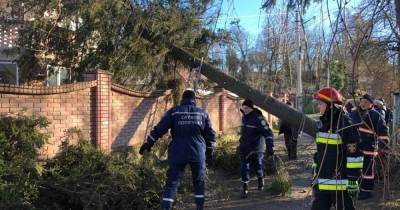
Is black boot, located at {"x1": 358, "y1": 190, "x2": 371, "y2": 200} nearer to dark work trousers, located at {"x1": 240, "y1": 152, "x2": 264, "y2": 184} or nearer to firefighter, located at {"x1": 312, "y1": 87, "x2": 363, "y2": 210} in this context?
dark work trousers, located at {"x1": 240, "y1": 152, "x2": 264, "y2": 184}

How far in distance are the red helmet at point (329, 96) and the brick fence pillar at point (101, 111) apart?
4.98 metres

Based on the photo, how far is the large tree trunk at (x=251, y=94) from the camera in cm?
1114

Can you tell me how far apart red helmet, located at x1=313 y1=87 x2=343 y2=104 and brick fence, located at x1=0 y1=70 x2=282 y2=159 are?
4540mm

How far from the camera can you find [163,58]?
40.0 feet

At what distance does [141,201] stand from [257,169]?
278cm

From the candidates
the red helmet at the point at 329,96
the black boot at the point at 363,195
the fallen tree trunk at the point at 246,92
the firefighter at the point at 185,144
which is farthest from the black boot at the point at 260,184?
the red helmet at the point at 329,96

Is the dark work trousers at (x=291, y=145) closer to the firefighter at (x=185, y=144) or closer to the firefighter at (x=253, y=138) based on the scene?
the firefighter at (x=253, y=138)

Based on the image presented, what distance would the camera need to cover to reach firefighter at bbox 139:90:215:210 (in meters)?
6.94

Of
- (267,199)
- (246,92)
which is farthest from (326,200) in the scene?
(246,92)

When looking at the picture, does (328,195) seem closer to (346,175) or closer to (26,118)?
(346,175)

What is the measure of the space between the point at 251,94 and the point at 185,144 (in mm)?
5088

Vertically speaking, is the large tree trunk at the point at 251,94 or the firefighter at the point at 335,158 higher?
the large tree trunk at the point at 251,94

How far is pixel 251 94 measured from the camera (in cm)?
1178

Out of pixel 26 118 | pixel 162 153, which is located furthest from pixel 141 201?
pixel 162 153
